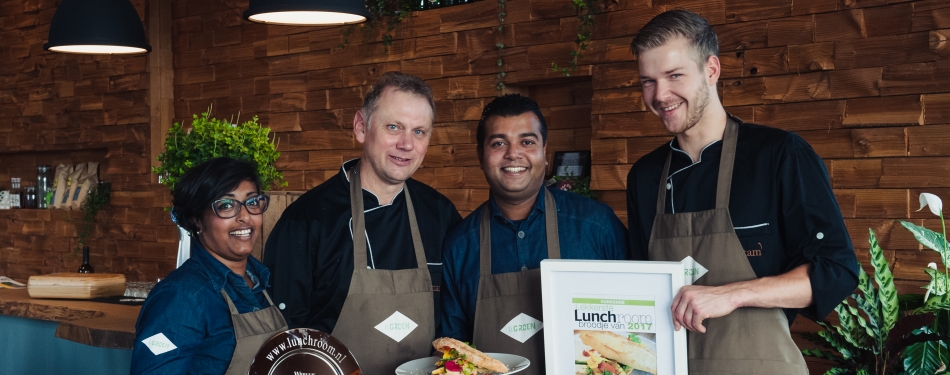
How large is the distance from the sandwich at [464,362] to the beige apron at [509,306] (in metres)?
0.25

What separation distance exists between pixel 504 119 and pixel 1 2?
24.9 ft

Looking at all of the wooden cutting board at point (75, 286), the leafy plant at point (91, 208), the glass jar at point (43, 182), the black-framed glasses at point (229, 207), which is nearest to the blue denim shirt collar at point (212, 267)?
the black-framed glasses at point (229, 207)

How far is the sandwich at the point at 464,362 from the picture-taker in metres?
2.14

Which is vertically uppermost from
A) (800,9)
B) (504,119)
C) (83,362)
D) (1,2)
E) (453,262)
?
(1,2)

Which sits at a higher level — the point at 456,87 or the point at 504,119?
the point at 456,87

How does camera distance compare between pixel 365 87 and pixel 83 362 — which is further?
pixel 365 87

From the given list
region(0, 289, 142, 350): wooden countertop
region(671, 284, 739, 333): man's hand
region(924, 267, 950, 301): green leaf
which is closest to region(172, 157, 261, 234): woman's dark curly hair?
region(0, 289, 142, 350): wooden countertop

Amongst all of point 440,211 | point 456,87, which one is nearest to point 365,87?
point 456,87

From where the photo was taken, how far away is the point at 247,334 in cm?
226


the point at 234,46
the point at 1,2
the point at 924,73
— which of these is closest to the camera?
the point at 924,73

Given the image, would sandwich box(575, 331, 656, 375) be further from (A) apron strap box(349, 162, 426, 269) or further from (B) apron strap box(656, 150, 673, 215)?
(A) apron strap box(349, 162, 426, 269)

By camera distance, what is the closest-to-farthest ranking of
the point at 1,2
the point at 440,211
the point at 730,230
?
the point at 730,230, the point at 440,211, the point at 1,2

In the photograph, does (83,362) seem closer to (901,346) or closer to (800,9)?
(901,346)

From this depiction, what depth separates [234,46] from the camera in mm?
6688
